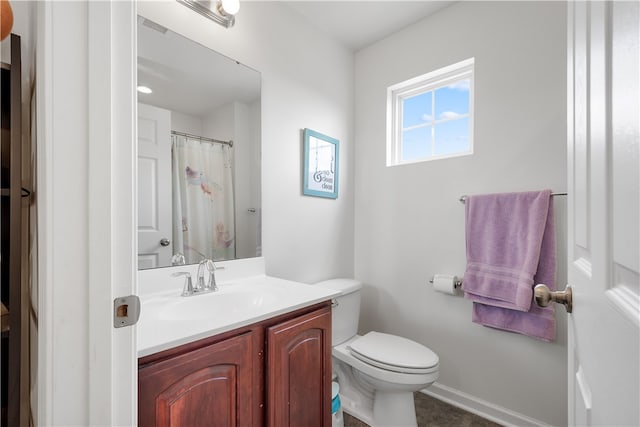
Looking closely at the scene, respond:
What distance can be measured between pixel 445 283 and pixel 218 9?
6.38ft

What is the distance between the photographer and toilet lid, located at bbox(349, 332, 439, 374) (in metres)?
1.38

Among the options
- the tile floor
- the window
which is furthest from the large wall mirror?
the tile floor

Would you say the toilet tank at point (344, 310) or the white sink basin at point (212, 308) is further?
the toilet tank at point (344, 310)

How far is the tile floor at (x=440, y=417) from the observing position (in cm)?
158

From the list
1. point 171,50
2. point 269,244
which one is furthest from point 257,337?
point 171,50

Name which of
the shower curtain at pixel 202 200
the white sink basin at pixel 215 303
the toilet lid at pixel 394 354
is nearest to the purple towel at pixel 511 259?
the toilet lid at pixel 394 354

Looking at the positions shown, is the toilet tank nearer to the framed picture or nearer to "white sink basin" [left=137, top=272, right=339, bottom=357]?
"white sink basin" [left=137, top=272, right=339, bottom=357]

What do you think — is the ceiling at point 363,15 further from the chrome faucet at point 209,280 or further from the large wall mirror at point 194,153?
the chrome faucet at point 209,280

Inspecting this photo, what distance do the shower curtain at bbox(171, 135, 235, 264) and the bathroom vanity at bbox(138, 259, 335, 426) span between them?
0.15 m

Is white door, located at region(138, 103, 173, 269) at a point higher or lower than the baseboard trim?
higher

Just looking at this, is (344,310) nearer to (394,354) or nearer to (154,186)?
(394,354)

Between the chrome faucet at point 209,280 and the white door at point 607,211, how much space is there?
124 cm

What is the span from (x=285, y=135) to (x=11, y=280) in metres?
1.42

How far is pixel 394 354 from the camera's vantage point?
148cm
